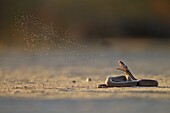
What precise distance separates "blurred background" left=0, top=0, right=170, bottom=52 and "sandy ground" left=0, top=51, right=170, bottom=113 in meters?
5.79

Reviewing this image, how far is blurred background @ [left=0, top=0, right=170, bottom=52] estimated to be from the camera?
23472 millimetres

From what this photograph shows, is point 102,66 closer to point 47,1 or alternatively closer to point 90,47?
point 90,47

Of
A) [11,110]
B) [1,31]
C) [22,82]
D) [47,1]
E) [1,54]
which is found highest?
[47,1]

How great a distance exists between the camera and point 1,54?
18.7 m

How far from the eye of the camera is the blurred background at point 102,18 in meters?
23.5

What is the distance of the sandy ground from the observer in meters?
8.18

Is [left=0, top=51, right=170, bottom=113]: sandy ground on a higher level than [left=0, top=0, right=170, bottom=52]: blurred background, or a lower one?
lower

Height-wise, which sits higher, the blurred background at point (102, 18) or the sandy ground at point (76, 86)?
the blurred background at point (102, 18)

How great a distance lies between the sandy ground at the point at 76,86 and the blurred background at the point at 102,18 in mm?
5791

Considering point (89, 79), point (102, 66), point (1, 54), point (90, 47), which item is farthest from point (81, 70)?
point (90, 47)

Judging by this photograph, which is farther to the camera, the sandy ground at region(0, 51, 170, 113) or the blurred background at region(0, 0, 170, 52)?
the blurred background at region(0, 0, 170, 52)

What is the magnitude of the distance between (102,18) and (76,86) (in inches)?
594

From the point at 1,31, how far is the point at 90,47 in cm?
450

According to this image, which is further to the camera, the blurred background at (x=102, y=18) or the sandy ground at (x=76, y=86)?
the blurred background at (x=102, y=18)
